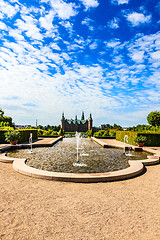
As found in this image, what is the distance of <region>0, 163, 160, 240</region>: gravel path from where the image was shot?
2705 millimetres

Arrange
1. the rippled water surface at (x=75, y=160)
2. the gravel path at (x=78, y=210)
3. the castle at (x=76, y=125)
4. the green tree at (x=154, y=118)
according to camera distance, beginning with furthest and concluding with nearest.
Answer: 1. the castle at (x=76, y=125)
2. the green tree at (x=154, y=118)
3. the rippled water surface at (x=75, y=160)
4. the gravel path at (x=78, y=210)

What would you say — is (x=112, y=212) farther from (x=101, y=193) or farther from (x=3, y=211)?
(x=3, y=211)

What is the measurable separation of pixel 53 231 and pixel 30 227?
453mm

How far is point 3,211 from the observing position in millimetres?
3307

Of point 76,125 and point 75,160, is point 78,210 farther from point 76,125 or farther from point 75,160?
point 76,125

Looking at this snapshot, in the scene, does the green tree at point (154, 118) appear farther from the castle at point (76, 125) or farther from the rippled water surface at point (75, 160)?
the castle at point (76, 125)

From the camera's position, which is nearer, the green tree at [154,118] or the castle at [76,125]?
the green tree at [154,118]

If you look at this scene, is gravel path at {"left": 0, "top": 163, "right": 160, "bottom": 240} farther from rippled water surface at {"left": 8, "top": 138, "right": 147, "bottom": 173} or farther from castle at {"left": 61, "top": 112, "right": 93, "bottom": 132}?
castle at {"left": 61, "top": 112, "right": 93, "bottom": 132}

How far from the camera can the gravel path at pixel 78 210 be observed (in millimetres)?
2705

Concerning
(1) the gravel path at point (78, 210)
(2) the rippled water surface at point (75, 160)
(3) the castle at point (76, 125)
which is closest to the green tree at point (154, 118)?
(2) the rippled water surface at point (75, 160)

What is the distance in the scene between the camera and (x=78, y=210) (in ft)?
11.2

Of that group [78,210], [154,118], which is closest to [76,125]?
[154,118]

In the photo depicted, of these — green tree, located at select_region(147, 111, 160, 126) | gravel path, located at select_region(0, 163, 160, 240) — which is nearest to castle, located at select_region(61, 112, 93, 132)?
green tree, located at select_region(147, 111, 160, 126)

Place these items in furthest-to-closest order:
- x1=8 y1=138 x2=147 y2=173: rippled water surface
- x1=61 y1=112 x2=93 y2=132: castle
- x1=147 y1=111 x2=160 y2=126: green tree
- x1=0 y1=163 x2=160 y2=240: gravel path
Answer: x1=61 y1=112 x2=93 y2=132: castle
x1=147 y1=111 x2=160 y2=126: green tree
x1=8 y1=138 x2=147 y2=173: rippled water surface
x1=0 y1=163 x2=160 y2=240: gravel path
